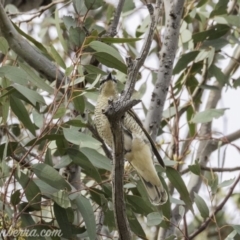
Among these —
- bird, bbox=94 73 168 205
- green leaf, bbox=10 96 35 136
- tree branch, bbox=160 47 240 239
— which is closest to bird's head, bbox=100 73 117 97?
bird, bbox=94 73 168 205

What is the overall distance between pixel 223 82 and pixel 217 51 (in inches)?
6.7

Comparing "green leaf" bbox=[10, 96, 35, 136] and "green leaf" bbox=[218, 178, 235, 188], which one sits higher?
"green leaf" bbox=[10, 96, 35, 136]

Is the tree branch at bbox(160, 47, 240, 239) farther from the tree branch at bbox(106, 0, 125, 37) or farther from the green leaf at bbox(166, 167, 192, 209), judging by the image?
→ the tree branch at bbox(106, 0, 125, 37)

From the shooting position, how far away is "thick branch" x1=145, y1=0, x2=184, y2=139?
137 inches

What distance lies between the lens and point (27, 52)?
11.5ft

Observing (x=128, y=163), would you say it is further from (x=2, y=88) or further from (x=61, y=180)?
(x=2, y=88)

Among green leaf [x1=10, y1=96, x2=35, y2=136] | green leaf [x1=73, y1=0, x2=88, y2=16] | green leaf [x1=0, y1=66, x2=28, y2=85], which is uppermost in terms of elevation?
green leaf [x1=73, y1=0, x2=88, y2=16]

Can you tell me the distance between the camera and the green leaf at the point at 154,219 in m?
3.08

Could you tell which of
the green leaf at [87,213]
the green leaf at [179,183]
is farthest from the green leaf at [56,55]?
the green leaf at [179,183]

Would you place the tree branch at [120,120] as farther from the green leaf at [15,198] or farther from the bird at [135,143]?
the bird at [135,143]

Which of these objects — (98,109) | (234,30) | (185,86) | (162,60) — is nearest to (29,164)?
(98,109)

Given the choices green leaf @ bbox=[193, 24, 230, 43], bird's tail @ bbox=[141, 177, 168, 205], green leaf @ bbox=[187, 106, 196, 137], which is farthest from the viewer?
green leaf @ bbox=[193, 24, 230, 43]

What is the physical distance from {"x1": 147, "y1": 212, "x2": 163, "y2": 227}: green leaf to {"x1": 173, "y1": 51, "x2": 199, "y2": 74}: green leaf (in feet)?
3.55

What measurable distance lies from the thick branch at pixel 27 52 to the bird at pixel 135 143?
0.23 metres
